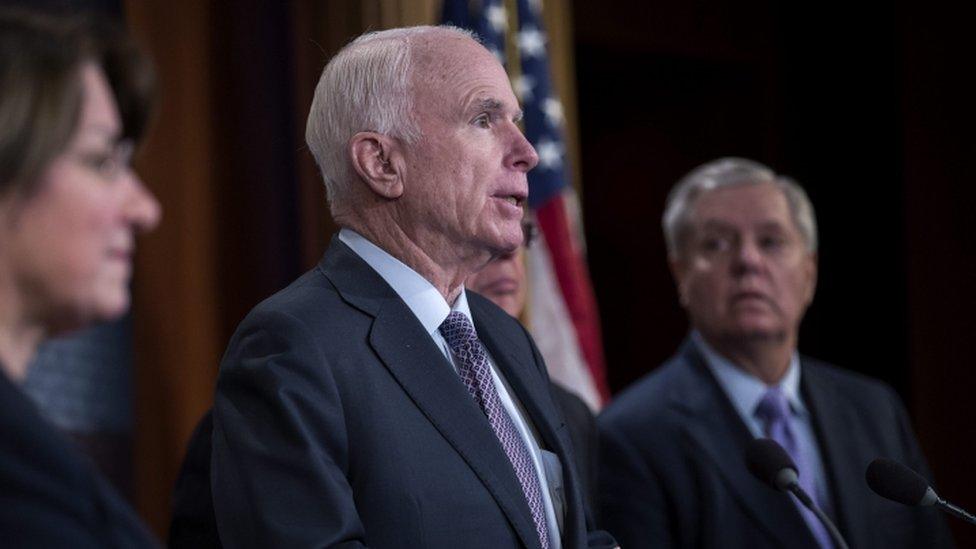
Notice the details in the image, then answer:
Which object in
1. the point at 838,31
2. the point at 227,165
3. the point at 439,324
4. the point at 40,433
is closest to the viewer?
the point at 40,433

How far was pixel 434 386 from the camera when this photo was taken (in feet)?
7.03

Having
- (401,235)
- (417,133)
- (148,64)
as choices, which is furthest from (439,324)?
(148,64)

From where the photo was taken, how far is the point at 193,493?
2.44 metres

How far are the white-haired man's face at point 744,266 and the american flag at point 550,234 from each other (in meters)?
0.71

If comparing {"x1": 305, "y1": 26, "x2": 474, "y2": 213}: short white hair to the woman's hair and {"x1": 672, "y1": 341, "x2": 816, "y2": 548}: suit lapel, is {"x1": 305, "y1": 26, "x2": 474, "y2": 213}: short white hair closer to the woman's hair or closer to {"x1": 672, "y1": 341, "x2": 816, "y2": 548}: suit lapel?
the woman's hair

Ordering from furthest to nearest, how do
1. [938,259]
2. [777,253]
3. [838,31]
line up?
[838,31]
[938,259]
[777,253]

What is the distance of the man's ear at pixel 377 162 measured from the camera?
2.33 meters

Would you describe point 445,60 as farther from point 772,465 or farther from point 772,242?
point 772,242

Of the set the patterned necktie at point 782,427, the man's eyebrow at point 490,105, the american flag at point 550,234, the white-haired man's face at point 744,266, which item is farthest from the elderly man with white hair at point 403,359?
the american flag at point 550,234

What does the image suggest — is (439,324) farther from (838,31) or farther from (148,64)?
(838,31)

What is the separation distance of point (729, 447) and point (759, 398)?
24 centimetres

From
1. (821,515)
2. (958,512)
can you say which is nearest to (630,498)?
(821,515)

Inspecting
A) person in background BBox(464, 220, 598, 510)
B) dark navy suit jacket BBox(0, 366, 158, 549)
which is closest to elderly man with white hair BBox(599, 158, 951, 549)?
person in background BBox(464, 220, 598, 510)

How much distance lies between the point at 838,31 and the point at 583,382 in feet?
8.61
